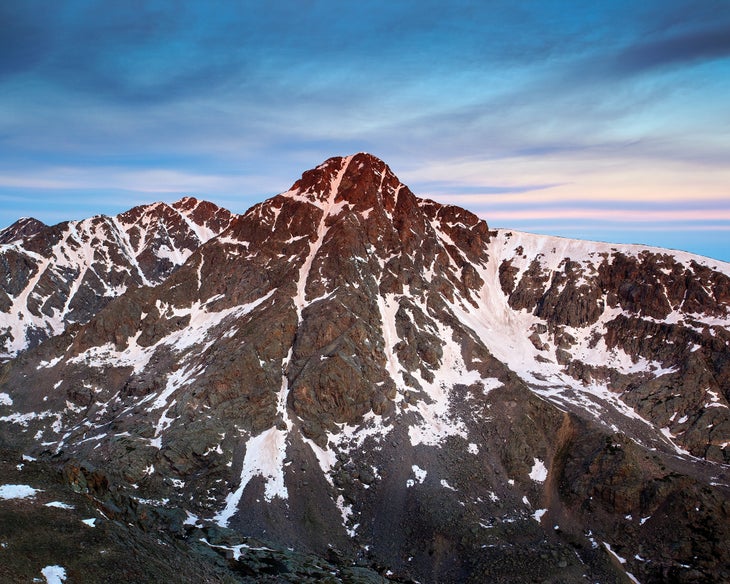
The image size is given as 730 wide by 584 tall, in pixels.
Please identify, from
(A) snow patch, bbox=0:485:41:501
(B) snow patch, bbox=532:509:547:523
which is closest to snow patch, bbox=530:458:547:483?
(B) snow patch, bbox=532:509:547:523

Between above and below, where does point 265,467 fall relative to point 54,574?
below

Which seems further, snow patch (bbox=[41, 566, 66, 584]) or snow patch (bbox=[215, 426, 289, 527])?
snow patch (bbox=[215, 426, 289, 527])

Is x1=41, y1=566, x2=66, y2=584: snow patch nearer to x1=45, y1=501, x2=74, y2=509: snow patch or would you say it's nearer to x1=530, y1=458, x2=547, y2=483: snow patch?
x1=45, y1=501, x2=74, y2=509: snow patch

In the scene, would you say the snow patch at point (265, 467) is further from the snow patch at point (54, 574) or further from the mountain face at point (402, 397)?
the snow patch at point (54, 574)

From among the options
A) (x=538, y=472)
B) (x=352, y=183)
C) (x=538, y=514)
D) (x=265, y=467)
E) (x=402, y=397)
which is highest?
(x=352, y=183)

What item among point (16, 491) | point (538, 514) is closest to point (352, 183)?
point (538, 514)

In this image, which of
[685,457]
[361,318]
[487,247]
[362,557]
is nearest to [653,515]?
[685,457]

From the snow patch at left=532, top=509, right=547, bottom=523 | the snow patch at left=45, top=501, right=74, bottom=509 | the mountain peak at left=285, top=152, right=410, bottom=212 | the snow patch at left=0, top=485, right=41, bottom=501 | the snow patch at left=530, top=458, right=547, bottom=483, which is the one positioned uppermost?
the mountain peak at left=285, top=152, right=410, bottom=212

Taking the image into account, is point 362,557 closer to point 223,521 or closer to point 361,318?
point 223,521

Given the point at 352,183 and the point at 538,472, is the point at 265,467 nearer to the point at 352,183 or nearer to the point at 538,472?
the point at 538,472
